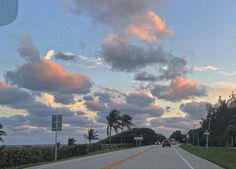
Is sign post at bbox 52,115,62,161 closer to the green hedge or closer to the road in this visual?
the green hedge

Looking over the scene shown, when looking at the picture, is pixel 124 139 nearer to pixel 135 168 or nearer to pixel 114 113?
pixel 114 113

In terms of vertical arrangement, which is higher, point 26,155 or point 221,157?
point 26,155

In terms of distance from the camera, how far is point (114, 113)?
139m

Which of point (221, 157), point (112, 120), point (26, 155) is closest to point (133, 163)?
point (26, 155)

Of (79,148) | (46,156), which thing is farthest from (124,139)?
(46,156)

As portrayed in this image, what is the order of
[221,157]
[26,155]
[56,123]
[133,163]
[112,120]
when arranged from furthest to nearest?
[112,120], [221,157], [56,123], [26,155], [133,163]

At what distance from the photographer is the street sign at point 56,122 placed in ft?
126

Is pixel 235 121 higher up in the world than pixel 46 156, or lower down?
higher up

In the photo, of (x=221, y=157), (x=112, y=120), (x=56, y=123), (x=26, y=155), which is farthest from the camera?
(x=112, y=120)

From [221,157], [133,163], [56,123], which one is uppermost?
[56,123]

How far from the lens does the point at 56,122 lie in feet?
126

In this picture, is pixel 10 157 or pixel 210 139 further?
pixel 210 139

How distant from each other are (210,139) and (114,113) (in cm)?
3114

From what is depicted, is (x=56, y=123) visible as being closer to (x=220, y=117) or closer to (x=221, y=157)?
(x=221, y=157)
